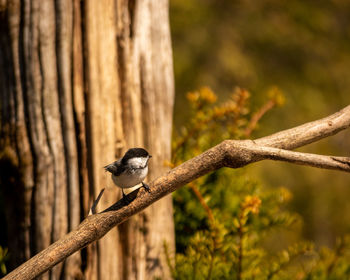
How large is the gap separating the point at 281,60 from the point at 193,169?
2.74 meters

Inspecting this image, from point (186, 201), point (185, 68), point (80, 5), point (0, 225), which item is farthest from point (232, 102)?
point (185, 68)

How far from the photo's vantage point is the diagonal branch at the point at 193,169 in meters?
1.21

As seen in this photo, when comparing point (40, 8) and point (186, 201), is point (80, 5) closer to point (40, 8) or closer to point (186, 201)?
point (40, 8)

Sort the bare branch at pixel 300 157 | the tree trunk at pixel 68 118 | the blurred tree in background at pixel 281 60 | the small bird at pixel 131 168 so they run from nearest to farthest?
1. the bare branch at pixel 300 157
2. the small bird at pixel 131 168
3. the tree trunk at pixel 68 118
4. the blurred tree in background at pixel 281 60

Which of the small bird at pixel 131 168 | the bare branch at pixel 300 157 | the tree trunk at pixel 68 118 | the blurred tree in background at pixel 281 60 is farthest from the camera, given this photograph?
the blurred tree in background at pixel 281 60

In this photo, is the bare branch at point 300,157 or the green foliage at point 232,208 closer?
the bare branch at point 300,157

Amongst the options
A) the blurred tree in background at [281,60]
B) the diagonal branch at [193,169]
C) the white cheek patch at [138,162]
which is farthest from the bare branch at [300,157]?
the blurred tree in background at [281,60]

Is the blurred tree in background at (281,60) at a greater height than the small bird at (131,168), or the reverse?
the blurred tree in background at (281,60)

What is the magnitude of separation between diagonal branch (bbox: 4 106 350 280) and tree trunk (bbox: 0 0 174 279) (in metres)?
0.35

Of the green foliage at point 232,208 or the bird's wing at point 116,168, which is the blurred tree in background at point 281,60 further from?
the bird's wing at point 116,168

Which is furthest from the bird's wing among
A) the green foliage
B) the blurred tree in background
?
the blurred tree in background

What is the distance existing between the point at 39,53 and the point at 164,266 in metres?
0.91

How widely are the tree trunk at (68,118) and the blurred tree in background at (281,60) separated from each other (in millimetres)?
1855

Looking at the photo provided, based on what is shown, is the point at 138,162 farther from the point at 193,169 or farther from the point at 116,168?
the point at 193,169
